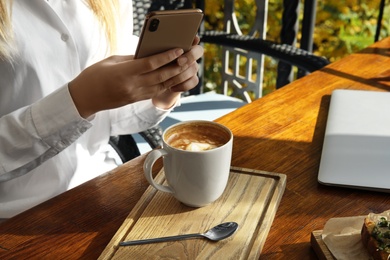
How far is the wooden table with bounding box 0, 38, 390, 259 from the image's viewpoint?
0.77 metres

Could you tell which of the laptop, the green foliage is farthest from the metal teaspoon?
the green foliage

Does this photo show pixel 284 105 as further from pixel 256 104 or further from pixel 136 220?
pixel 136 220

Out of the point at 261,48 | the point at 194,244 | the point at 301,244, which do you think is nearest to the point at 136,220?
the point at 194,244

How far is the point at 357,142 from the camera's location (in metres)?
0.97

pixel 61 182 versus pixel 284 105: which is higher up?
pixel 284 105

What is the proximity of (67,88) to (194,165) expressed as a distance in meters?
0.29

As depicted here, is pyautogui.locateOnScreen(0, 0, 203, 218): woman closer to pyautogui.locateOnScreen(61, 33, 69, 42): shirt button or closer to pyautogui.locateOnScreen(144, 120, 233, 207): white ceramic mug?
pyautogui.locateOnScreen(61, 33, 69, 42): shirt button

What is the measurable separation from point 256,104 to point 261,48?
45 centimetres

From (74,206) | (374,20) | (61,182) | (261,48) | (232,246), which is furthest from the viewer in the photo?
(374,20)

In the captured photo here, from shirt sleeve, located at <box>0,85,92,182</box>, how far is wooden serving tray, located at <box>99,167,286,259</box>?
0.19 m

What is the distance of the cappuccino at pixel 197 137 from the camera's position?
802 mm

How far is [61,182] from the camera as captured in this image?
1.12m

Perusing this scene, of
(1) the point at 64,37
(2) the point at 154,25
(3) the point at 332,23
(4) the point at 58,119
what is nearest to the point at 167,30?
(2) the point at 154,25

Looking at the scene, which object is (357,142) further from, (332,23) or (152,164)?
(332,23)
